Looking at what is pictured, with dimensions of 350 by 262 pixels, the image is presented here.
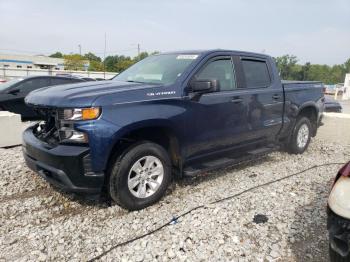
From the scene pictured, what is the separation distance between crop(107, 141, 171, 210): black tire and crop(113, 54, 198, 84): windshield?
2.96 feet

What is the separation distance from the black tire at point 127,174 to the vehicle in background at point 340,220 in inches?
82.0

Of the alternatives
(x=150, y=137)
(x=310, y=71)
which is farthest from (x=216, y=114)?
(x=310, y=71)

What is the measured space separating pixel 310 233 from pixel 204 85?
1971 mm

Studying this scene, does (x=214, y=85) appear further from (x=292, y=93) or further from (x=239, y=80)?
(x=292, y=93)

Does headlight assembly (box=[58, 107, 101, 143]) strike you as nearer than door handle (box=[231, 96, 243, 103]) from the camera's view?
Yes

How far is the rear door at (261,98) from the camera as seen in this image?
491cm

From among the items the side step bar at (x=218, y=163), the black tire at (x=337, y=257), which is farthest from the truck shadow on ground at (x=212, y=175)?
the black tire at (x=337, y=257)

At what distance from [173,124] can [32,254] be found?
1968mm

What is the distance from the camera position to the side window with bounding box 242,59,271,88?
5035 millimetres

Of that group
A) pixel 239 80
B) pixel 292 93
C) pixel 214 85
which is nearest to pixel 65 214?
pixel 214 85

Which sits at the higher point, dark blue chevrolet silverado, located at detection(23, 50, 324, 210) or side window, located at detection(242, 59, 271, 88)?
side window, located at detection(242, 59, 271, 88)

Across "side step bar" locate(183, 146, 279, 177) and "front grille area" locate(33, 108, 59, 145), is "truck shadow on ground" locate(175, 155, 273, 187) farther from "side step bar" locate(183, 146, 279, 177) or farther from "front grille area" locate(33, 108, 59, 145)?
"front grille area" locate(33, 108, 59, 145)

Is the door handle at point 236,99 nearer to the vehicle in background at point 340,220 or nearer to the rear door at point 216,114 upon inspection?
the rear door at point 216,114

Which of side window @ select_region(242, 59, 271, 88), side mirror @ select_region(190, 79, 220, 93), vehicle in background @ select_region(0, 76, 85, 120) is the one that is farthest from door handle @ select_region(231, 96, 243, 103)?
vehicle in background @ select_region(0, 76, 85, 120)
